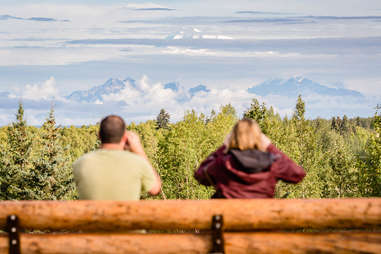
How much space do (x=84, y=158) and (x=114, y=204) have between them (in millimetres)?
596

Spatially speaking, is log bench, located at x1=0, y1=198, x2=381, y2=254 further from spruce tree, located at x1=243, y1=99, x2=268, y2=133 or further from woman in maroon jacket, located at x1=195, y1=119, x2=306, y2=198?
spruce tree, located at x1=243, y1=99, x2=268, y2=133

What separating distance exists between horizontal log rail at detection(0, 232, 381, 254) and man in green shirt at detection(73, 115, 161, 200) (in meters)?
0.44

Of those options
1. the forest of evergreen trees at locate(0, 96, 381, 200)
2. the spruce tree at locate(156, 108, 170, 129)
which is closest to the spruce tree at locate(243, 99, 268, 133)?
the forest of evergreen trees at locate(0, 96, 381, 200)

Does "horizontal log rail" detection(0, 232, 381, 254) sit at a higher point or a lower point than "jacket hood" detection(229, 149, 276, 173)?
lower

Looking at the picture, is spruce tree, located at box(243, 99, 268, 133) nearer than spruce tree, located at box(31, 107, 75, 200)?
No


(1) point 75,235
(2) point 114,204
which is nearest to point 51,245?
(1) point 75,235

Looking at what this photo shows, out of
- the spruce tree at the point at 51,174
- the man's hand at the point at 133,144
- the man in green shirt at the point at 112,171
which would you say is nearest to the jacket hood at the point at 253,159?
the man in green shirt at the point at 112,171

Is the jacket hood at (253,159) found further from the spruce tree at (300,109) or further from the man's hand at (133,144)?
the spruce tree at (300,109)

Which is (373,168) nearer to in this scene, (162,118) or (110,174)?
(110,174)

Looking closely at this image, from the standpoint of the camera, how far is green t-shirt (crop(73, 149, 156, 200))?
17.5ft

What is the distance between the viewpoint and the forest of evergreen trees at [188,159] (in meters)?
41.7

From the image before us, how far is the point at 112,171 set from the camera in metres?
5.32

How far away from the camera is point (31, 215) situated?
514 centimetres

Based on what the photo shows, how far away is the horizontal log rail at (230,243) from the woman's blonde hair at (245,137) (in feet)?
2.76
